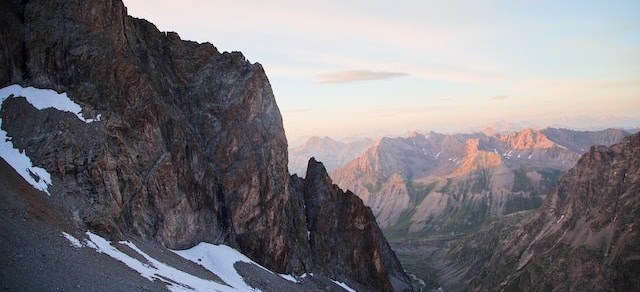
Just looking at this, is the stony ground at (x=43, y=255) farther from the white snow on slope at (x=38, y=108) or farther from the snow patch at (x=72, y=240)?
the white snow on slope at (x=38, y=108)

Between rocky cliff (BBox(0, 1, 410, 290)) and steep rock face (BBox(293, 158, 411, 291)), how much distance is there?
7646 mm

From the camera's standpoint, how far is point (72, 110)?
208ft

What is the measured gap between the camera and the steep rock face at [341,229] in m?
119

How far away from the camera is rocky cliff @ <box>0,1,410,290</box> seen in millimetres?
60406

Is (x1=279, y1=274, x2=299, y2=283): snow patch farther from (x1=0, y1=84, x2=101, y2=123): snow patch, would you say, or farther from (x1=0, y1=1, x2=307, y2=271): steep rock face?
(x1=0, y1=84, x2=101, y2=123): snow patch

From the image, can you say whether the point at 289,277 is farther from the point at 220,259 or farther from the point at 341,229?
the point at 341,229

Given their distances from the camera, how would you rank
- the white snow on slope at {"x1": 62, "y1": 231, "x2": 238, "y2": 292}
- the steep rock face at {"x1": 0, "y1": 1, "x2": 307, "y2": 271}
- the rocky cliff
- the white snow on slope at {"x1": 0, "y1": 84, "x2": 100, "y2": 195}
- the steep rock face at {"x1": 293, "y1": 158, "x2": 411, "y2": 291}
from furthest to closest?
the steep rock face at {"x1": 293, "y1": 158, "x2": 411, "y2": 291} → the steep rock face at {"x1": 0, "y1": 1, "x2": 307, "y2": 271} → the rocky cliff → the white snow on slope at {"x1": 0, "y1": 84, "x2": 100, "y2": 195} → the white snow on slope at {"x1": 62, "y1": 231, "x2": 238, "y2": 292}

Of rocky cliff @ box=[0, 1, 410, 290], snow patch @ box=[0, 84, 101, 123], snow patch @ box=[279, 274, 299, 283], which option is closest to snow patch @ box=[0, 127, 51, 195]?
rocky cliff @ box=[0, 1, 410, 290]

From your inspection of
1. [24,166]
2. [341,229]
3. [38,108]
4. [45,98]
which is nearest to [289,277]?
[341,229]

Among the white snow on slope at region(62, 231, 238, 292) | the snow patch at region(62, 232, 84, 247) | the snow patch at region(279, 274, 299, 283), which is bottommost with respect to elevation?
the snow patch at region(279, 274, 299, 283)

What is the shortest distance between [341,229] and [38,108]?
79.0m

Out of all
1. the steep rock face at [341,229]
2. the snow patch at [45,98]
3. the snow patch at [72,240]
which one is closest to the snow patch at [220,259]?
the snow patch at [72,240]

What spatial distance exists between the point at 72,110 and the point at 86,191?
10943 mm

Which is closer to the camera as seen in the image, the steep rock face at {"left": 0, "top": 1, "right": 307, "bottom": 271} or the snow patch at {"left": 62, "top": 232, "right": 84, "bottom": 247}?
the snow patch at {"left": 62, "top": 232, "right": 84, "bottom": 247}
